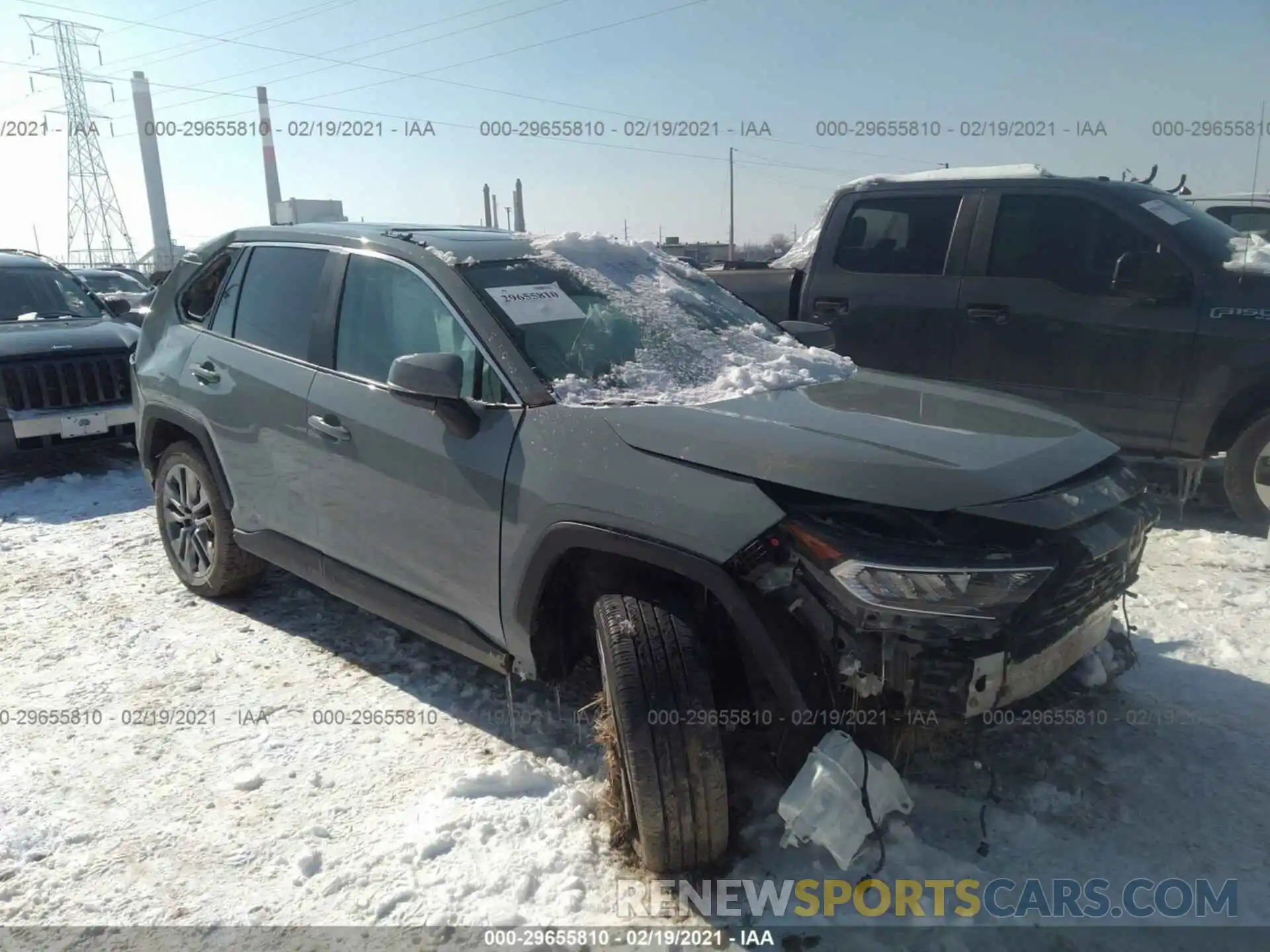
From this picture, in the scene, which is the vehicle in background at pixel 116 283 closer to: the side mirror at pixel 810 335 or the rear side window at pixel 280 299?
the rear side window at pixel 280 299

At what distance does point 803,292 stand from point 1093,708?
3867mm

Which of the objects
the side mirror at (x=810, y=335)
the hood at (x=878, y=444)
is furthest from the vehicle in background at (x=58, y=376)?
the hood at (x=878, y=444)

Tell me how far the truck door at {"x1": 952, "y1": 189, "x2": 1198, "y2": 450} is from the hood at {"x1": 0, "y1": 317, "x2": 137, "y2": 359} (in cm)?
653

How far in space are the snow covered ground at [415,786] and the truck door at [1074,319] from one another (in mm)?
1411

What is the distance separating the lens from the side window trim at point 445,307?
2.97 m

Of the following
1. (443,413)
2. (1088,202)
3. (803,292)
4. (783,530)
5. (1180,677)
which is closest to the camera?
(783,530)

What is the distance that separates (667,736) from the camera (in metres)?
2.38

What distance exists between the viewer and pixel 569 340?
315cm

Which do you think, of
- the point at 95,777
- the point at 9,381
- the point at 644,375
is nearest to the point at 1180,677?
the point at 644,375

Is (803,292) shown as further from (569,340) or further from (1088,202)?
(569,340)

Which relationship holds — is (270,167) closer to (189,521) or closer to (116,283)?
(116,283)

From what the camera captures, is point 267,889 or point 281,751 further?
point 281,751

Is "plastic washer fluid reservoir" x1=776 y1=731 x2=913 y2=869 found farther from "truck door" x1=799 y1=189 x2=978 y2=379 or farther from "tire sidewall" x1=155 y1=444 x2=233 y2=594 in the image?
"truck door" x1=799 y1=189 x2=978 y2=379

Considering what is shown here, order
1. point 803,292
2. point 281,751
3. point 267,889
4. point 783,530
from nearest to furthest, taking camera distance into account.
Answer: point 783,530
point 267,889
point 281,751
point 803,292
